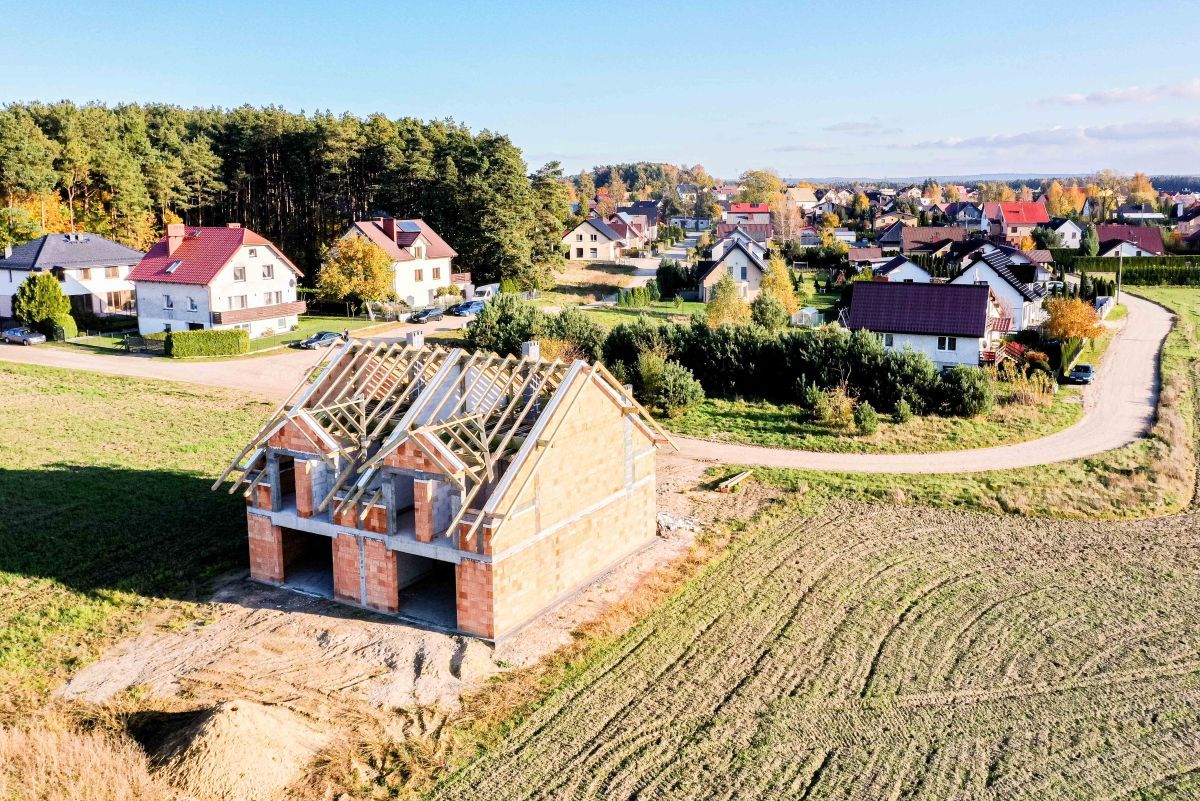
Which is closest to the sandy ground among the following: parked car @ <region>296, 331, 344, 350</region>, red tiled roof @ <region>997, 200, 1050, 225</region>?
parked car @ <region>296, 331, 344, 350</region>

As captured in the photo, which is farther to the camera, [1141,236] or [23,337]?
[1141,236]

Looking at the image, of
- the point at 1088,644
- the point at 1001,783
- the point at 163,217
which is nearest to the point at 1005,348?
the point at 1088,644

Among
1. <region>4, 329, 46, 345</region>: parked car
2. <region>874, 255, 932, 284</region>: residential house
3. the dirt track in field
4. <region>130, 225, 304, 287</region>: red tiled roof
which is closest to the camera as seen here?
the dirt track in field

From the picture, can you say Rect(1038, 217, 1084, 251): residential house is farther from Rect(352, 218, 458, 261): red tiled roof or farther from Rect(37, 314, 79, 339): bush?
Rect(37, 314, 79, 339): bush

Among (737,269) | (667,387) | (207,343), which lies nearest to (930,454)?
(667,387)

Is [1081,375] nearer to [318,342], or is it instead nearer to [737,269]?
[737,269]

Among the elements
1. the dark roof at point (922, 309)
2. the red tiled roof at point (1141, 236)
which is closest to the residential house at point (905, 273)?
the dark roof at point (922, 309)

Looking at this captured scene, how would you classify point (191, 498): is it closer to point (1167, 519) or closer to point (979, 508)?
point (979, 508)
